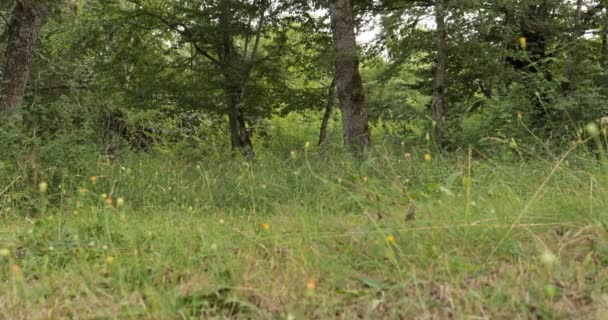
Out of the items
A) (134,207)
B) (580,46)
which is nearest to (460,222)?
(134,207)

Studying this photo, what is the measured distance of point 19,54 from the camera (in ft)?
29.3

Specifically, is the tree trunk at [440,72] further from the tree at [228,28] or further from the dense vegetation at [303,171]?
the tree at [228,28]

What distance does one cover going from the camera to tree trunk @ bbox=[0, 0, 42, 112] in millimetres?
8750

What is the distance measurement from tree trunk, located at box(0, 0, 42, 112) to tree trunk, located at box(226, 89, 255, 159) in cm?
379

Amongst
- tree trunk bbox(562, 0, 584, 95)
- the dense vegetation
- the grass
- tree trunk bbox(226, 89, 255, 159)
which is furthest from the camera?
tree trunk bbox(226, 89, 255, 159)

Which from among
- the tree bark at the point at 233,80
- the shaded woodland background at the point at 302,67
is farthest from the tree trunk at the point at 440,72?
the tree bark at the point at 233,80

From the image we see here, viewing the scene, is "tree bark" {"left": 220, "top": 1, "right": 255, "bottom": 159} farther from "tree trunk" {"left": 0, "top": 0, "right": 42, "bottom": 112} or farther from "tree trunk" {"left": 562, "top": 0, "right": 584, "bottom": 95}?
"tree trunk" {"left": 562, "top": 0, "right": 584, "bottom": 95}

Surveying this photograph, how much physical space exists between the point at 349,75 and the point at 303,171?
2.67 meters

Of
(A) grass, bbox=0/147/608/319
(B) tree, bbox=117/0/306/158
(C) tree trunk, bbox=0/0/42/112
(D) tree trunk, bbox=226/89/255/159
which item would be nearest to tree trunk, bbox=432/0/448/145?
(B) tree, bbox=117/0/306/158

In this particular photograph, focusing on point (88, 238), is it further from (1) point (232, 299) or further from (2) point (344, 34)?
(2) point (344, 34)

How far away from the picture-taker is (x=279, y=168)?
6.46 meters

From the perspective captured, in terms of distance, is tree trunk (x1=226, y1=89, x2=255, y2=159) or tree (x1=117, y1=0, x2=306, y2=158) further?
tree trunk (x1=226, y1=89, x2=255, y2=159)

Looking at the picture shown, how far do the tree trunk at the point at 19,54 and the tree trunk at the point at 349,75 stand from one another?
5.31 m

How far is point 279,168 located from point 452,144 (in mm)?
3467
